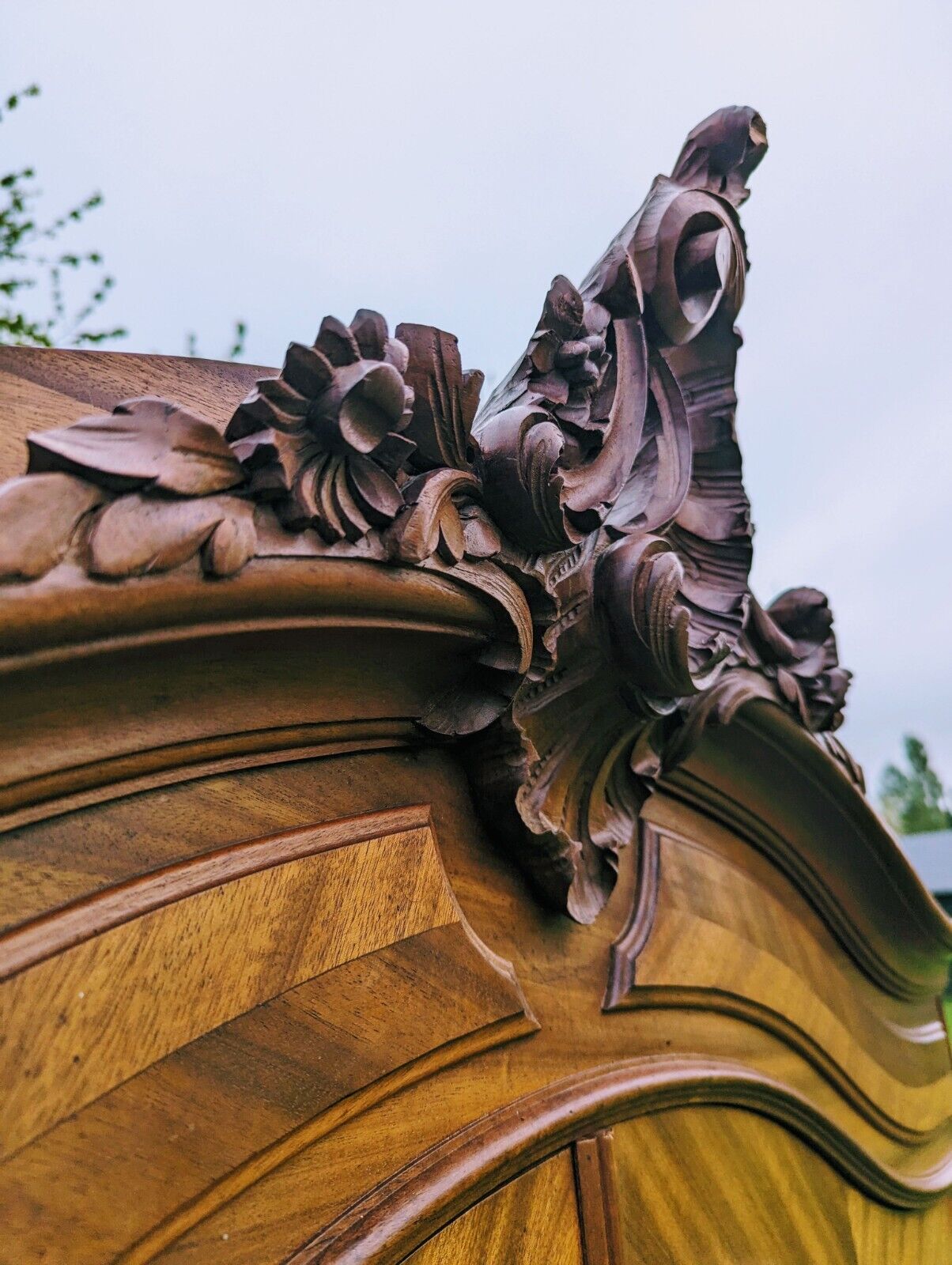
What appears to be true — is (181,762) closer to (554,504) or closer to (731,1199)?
(554,504)

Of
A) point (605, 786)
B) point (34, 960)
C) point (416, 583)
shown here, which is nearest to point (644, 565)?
point (605, 786)

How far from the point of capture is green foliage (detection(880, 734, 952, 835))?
18734 millimetres

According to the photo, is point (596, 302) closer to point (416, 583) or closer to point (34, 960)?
point (416, 583)

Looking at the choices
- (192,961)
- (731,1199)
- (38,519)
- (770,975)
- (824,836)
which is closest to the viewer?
(38,519)

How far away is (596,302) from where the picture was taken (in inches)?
37.7

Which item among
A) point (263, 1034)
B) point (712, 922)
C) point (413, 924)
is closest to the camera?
point (263, 1034)

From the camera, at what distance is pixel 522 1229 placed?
2.46 ft

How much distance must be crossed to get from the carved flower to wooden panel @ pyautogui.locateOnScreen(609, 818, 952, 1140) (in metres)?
0.55

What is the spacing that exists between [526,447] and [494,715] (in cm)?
20

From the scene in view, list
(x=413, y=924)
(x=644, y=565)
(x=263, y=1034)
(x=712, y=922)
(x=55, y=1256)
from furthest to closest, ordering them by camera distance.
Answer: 1. (x=712, y=922)
2. (x=644, y=565)
3. (x=413, y=924)
4. (x=263, y=1034)
5. (x=55, y=1256)

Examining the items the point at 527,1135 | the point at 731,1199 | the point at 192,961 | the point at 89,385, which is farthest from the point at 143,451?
the point at 731,1199

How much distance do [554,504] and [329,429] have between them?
0.23 meters

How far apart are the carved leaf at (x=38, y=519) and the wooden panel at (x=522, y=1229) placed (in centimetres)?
51

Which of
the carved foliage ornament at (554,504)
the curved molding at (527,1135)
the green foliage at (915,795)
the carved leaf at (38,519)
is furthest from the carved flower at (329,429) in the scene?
the green foliage at (915,795)
